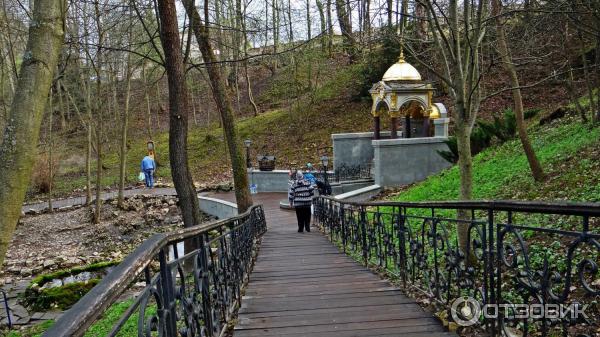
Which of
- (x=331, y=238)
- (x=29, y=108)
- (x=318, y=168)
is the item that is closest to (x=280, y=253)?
(x=331, y=238)

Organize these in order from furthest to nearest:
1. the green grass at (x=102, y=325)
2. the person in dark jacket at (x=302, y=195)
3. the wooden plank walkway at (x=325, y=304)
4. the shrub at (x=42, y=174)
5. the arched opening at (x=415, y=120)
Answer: the shrub at (x=42, y=174)
the arched opening at (x=415, y=120)
the person in dark jacket at (x=302, y=195)
the green grass at (x=102, y=325)
the wooden plank walkway at (x=325, y=304)

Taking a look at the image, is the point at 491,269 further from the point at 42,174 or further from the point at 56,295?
the point at 42,174

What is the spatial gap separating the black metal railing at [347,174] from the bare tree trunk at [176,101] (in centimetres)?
1290

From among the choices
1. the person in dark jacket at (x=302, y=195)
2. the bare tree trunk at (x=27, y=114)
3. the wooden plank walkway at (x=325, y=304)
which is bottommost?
the wooden plank walkway at (x=325, y=304)

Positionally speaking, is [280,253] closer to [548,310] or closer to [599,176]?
[599,176]

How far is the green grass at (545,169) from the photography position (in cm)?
807

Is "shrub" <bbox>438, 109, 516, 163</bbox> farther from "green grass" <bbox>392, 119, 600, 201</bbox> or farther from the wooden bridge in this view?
the wooden bridge

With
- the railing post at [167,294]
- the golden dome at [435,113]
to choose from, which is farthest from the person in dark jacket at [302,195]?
the golden dome at [435,113]

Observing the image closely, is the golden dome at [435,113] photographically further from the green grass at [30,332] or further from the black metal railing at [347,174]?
the green grass at [30,332]

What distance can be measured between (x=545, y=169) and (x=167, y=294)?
9.86m

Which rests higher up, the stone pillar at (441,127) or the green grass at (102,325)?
the stone pillar at (441,127)

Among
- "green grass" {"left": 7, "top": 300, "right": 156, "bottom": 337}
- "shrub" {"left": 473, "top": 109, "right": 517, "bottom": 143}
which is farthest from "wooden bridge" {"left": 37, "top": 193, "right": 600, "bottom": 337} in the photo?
"shrub" {"left": 473, "top": 109, "right": 517, "bottom": 143}

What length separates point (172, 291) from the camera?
230 centimetres

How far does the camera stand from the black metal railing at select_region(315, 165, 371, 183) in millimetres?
21312
